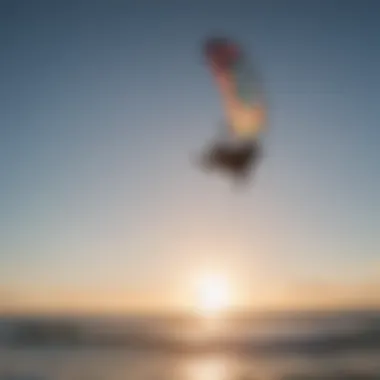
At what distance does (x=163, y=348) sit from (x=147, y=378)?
233 inches

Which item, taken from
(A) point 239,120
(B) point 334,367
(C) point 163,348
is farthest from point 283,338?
(A) point 239,120

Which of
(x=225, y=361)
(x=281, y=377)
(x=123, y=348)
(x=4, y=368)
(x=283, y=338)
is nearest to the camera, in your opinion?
(x=281, y=377)

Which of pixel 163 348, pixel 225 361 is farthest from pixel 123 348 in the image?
pixel 225 361

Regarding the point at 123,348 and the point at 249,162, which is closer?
the point at 249,162

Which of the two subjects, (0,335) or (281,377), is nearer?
(281,377)

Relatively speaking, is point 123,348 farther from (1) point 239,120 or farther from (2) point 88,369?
(1) point 239,120

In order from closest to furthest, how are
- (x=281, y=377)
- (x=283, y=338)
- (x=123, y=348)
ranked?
(x=281, y=377) → (x=123, y=348) → (x=283, y=338)

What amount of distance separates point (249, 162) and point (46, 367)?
7038 millimetres

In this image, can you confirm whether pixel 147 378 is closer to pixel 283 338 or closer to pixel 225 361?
pixel 225 361

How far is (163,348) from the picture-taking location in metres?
16.0

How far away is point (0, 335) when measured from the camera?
1966cm

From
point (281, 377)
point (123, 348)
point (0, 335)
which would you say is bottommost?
point (281, 377)

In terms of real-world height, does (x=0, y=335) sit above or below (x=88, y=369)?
above

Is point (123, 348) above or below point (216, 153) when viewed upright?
above
